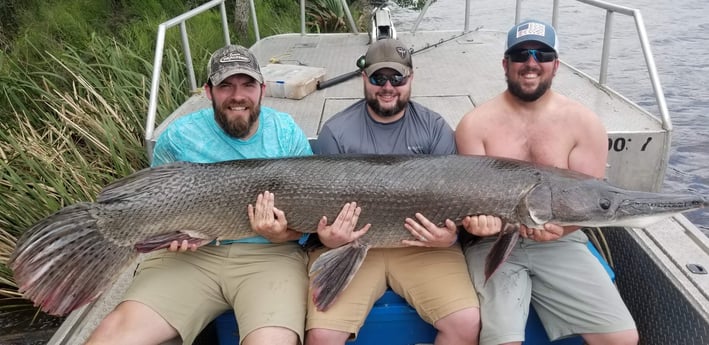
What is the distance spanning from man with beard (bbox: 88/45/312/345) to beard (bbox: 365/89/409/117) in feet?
1.58

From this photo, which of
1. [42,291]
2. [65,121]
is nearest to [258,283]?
[42,291]

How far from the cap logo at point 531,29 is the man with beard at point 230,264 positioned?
1.44 meters

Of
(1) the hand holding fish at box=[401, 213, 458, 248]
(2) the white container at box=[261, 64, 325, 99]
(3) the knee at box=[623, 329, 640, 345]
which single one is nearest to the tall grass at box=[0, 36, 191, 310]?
(2) the white container at box=[261, 64, 325, 99]

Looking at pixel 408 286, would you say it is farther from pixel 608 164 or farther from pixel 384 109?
pixel 608 164

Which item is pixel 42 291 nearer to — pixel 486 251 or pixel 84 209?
pixel 84 209

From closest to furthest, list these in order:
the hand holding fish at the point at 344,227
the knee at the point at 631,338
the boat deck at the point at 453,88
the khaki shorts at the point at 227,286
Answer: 1. the knee at the point at 631,338
2. the khaki shorts at the point at 227,286
3. the hand holding fish at the point at 344,227
4. the boat deck at the point at 453,88

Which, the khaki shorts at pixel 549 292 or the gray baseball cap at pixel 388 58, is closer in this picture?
the khaki shorts at pixel 549 292

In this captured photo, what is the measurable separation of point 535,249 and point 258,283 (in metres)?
1.57

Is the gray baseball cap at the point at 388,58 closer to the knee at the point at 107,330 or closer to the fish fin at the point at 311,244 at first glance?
the fish fin at the point at 311,244

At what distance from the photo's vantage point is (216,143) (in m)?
3.59

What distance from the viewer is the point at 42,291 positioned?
297cm

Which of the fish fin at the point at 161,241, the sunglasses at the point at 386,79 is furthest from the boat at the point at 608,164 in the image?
the sunglasses at the point at 386,79

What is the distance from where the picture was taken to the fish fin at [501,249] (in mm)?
3074

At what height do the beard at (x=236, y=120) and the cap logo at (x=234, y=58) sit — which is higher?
the cap logo at (x=234, y=58)
